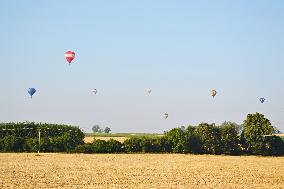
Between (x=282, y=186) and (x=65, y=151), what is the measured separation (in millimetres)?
35175

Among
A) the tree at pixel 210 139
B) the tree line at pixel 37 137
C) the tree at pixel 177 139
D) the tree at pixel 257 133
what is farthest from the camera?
the tree at pixel 210 139

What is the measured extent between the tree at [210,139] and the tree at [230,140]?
1.75 ft

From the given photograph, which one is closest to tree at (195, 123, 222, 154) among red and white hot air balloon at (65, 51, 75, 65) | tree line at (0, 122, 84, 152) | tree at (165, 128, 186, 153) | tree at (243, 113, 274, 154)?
tree at (165, 128, 186, 153)

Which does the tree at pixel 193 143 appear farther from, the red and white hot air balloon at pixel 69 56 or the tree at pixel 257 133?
the red and white hot air balloon at pixel 69 56

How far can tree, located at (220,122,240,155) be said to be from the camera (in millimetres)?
57031

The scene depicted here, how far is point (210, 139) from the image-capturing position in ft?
187

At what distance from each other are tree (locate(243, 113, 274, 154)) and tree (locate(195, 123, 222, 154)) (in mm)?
3456

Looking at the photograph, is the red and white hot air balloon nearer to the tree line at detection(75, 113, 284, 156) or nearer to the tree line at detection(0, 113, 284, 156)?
the tree line at detection(0, 113, 284, 156)

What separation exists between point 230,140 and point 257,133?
3429mm

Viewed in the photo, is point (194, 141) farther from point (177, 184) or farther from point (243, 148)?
point (177, 184)

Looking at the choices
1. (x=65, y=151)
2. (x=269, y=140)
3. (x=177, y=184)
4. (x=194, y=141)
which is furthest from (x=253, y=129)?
(x=177, y=184)

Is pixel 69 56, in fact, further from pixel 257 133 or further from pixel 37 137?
pixel 257 133

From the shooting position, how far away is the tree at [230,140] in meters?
57.0

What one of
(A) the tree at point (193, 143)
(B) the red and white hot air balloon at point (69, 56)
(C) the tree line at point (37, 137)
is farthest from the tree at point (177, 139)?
(B) the red and white hot air balloon at point (69, 56)
